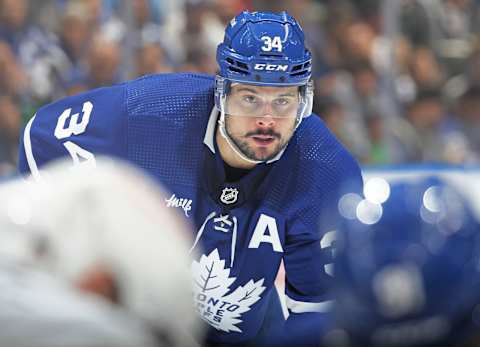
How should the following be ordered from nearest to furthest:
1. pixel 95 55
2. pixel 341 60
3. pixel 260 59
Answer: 1. pixel 260 59
2. pixel 95 55
3. pixel 341 60

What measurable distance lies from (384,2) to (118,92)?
2.59 m

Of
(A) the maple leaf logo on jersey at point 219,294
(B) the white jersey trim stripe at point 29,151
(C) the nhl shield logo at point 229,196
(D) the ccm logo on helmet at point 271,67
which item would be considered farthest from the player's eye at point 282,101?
(B) the white jersey trim stripe at point 29,151

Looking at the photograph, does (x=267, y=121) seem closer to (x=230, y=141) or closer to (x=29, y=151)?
(x=230, y=141)

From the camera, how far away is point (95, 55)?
5660 millimetres

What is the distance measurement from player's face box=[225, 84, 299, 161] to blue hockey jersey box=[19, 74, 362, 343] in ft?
0.37

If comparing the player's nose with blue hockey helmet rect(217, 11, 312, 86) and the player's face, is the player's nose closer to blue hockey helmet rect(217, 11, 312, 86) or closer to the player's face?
the player's face

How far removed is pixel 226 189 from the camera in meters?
3.81

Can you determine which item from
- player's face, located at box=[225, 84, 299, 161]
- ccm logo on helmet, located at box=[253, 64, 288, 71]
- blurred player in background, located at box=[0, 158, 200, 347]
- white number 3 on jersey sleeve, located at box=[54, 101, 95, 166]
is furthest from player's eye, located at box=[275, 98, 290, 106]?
blurred player in background, located at box=[0, 158, 200, 347]

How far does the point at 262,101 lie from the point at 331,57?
2.50m

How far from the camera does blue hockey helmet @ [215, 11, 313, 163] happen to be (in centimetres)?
374

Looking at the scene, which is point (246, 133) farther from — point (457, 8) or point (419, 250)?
point (457, 8)

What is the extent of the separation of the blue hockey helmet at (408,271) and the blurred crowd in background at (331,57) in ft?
13.2

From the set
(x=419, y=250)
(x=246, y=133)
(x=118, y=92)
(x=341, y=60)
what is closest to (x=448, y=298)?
(x=419, y=250)

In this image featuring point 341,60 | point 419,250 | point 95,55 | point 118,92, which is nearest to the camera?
point 419,250
